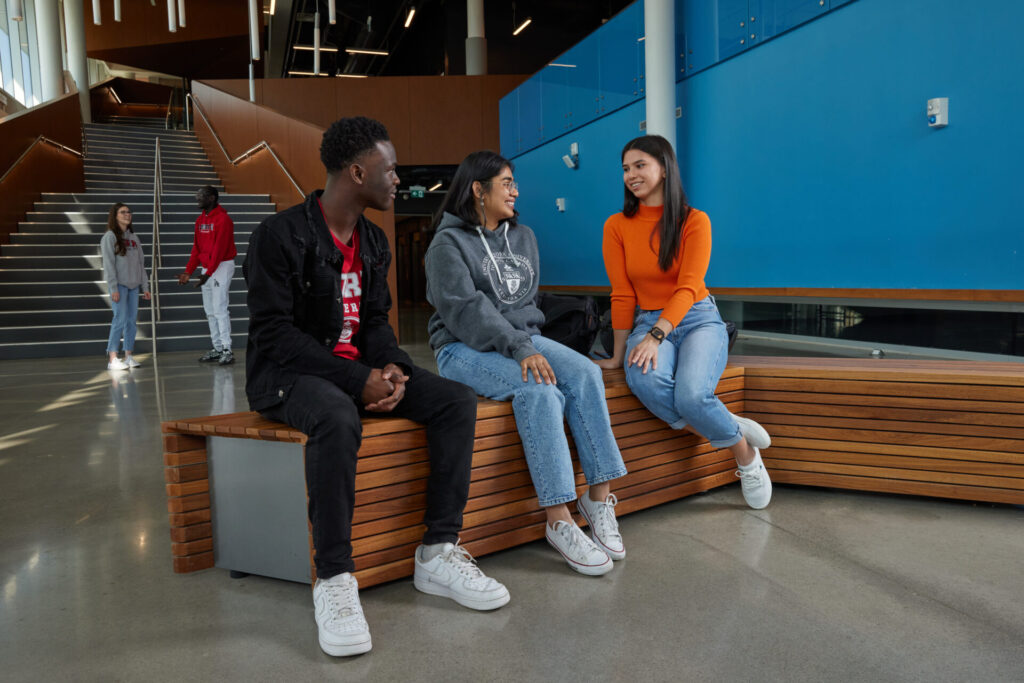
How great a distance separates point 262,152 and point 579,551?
10913 mm

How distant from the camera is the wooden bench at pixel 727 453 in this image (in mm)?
2033

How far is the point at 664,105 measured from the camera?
6.68m

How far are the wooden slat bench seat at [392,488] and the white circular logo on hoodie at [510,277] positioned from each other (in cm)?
41

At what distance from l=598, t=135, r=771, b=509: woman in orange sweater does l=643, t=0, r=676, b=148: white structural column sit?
4.14m

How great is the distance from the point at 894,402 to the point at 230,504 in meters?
2.22

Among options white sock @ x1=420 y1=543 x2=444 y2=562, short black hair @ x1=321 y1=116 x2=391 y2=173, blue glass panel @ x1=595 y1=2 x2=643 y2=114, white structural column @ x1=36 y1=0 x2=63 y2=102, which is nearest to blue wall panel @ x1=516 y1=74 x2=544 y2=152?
blue glass panel @ x1=595 y1=2 x2=643 y2=114

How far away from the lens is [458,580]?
192cm

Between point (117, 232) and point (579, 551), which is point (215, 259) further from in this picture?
point (579, 551)

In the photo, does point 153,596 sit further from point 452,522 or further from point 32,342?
point 32,342

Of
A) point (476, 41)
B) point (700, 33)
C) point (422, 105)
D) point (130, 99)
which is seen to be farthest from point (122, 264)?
point (130, 99)

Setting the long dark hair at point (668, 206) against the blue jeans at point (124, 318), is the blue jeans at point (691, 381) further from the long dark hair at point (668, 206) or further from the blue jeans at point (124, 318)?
the blue jeans at point (124, 318)

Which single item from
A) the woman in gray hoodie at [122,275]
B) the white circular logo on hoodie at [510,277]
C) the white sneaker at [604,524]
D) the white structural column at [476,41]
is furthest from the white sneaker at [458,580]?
the white structural column at [476,41]

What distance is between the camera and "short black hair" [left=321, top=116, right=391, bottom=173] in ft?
6.62

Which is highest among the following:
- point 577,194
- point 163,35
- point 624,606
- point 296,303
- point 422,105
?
point 163,35
